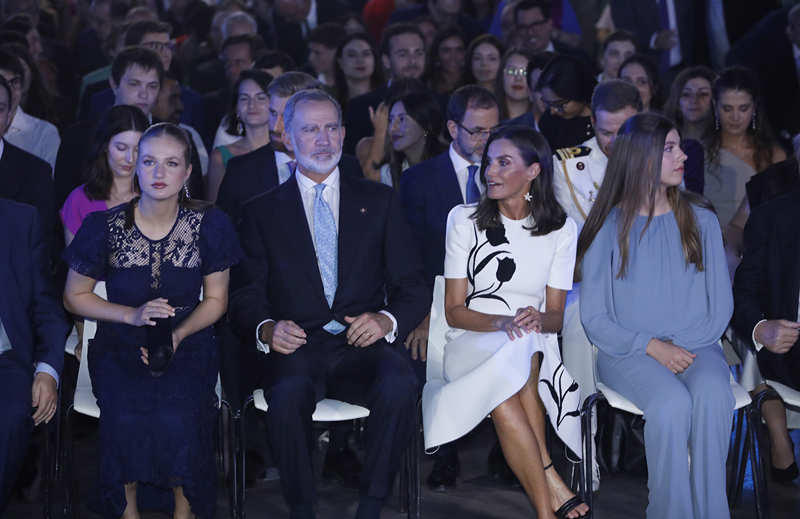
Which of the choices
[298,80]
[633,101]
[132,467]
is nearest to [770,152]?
[633,101]

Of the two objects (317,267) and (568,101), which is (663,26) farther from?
(317,267)

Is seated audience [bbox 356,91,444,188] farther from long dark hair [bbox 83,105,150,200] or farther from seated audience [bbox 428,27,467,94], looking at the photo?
seated audience [bbox 428,27,467,94]

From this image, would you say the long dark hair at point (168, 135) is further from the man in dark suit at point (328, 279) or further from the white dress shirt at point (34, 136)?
the white dress shirt at point (34, 136)

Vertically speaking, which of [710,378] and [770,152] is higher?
[770,152]

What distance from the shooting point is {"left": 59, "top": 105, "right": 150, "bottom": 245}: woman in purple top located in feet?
16.7

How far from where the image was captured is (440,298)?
4.67m

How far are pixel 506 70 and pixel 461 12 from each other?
2.31 meters

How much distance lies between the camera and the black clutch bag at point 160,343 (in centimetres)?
411

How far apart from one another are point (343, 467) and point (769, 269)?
195cm

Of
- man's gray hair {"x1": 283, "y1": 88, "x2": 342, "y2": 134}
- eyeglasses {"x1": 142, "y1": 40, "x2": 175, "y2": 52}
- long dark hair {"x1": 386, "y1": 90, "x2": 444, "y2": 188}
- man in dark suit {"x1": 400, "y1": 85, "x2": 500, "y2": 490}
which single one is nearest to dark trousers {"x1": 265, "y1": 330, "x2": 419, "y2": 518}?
man in dark suit {"x1": 400, "y1": 85, "x2": 500, "y2": 490}

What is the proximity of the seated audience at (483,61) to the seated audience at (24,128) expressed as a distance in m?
2.61

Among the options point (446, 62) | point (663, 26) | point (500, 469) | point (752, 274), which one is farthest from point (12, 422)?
point (663, 26)

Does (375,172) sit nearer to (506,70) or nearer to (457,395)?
(506,70)

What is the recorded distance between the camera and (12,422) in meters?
3.99
